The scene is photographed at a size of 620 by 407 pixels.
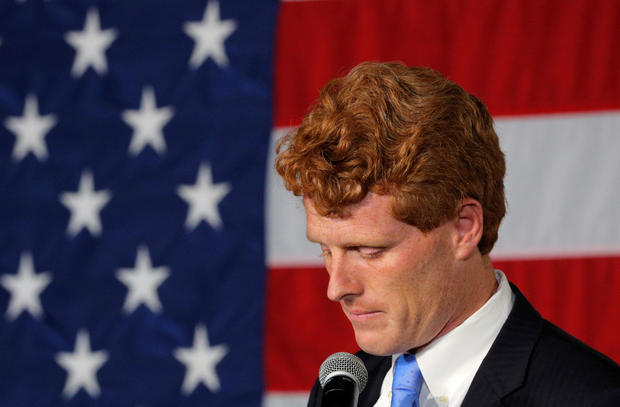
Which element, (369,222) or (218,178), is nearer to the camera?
(369,222)

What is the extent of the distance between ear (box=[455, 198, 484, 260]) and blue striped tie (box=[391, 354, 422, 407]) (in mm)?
Answer: 182

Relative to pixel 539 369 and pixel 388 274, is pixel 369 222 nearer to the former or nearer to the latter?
pixel 388 274

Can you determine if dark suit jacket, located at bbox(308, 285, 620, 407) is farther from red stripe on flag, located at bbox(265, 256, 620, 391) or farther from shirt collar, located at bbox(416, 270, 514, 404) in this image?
red stripe on flag, located at bbox(265, 256, 620, 391)

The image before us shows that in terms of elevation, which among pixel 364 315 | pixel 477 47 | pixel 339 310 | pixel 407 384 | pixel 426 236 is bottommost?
pixel 339 310

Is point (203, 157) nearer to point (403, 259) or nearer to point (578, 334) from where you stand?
point (578, 334)

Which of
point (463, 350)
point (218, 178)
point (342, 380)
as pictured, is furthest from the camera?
point (218, 178)

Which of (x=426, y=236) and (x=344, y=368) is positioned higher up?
(x=426, y=236)

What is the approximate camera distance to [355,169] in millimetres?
1004

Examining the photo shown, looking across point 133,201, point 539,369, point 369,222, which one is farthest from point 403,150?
point 133,201

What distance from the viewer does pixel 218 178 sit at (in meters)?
2.36

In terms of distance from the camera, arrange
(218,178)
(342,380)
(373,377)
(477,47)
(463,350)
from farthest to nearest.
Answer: (218,178) → (477,47) → (373,377) → (463,350) → (342,380)

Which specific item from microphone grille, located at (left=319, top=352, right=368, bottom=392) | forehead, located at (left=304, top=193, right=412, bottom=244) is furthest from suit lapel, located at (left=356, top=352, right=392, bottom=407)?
forehead, located at (left=304, top=193, right=412, bottom=244)

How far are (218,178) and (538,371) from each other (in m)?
1.48

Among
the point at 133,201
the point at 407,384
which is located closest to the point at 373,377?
the point at 407,384
